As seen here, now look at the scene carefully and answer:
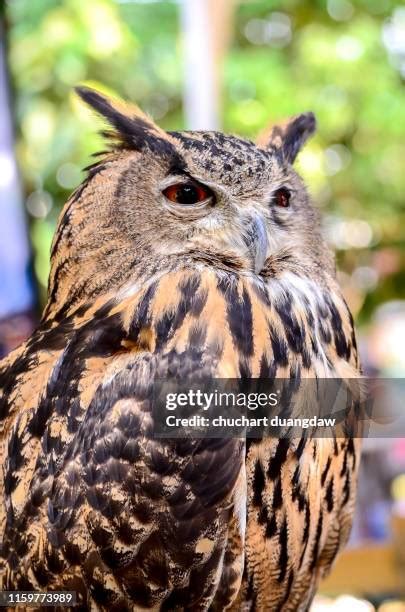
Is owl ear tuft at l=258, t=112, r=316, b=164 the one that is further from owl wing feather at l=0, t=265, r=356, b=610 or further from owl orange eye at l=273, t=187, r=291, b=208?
owl wing feather at l=0, t=265, r=356, b=610

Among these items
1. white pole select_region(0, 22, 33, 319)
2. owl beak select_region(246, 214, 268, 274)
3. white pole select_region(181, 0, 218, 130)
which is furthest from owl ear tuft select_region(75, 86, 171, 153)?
white pole select_region(181, 0, 218, 130)

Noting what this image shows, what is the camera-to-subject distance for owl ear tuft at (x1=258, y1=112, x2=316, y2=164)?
111 cm

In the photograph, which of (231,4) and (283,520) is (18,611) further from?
(231,4)

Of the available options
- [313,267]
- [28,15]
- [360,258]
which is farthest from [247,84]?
[313,267]

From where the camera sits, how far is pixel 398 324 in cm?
363

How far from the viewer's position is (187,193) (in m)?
1.01

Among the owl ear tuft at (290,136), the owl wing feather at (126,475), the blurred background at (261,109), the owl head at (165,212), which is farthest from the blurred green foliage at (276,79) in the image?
the owl wing feather at (126,475)

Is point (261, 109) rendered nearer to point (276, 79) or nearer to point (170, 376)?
point (276, 79)

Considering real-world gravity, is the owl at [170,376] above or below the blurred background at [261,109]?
below

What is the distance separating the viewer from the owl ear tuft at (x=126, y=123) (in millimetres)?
1032

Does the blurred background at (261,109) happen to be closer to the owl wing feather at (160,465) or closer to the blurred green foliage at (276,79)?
the blurred green foliage at (276,79)

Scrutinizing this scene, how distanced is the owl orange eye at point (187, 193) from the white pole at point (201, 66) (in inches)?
52.0

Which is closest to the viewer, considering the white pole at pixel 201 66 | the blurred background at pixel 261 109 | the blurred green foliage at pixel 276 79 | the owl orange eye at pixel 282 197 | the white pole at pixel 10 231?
the owl orange eye at pixel 282 197

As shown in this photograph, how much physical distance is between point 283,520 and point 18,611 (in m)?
0.39
